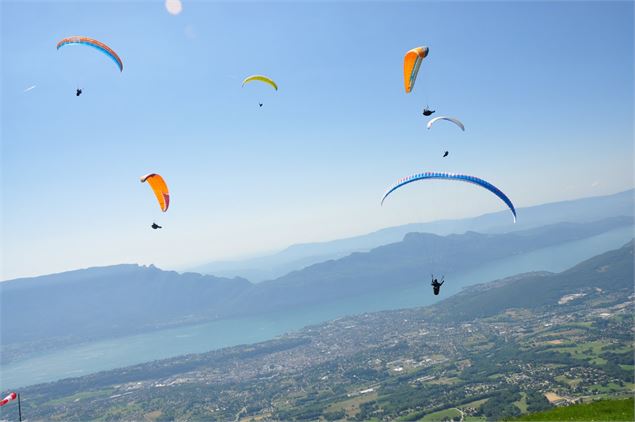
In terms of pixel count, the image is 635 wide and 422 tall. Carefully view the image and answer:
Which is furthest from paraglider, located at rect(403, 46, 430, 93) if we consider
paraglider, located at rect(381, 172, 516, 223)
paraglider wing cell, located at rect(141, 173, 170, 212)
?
paraglider wing cell, located at rect(141, 173, 170, 212)

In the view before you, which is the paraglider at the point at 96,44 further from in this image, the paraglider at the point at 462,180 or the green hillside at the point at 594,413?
the green hillside at the point at 594,413

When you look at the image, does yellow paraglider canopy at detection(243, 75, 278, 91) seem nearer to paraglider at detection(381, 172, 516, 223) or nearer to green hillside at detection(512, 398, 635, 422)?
paraglider at detection(381, 172, 516, 223)

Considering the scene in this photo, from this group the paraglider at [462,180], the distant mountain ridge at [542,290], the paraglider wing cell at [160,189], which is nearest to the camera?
the paraglider at [462,180]

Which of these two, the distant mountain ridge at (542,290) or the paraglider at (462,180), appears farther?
the distant mountain ridge at (542,290)

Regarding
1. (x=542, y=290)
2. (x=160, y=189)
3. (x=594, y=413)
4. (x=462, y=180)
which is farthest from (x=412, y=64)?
(x=542, y=290)

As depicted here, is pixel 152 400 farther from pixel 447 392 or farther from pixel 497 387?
pixel 497 387

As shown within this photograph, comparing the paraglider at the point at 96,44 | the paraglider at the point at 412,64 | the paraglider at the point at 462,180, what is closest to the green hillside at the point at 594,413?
the paraglider at the point at 462,180

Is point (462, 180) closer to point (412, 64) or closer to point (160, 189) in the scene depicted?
point (412, 64)
